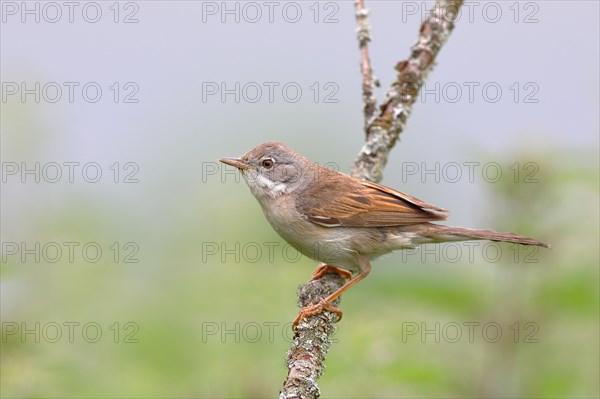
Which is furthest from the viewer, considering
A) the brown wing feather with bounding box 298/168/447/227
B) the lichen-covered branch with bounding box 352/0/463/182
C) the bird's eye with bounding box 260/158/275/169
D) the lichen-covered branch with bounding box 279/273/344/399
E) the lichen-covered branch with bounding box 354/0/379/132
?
the bird's eye with bounding box 260/158/275/169

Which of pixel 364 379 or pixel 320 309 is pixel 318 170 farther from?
pixel 364 379

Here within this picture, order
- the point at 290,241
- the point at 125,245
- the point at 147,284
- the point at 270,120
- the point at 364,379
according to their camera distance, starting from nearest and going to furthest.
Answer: the point at 364,379 → the point at 147,284 → the point at 125,245 → the point at 290,241 → the point at 270,120

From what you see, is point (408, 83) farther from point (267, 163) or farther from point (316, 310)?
point (316, 310)

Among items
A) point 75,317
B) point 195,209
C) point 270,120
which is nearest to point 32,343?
point 75,317

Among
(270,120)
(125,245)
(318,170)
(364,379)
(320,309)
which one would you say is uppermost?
(270,120)

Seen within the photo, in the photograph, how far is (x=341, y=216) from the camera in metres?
5.61

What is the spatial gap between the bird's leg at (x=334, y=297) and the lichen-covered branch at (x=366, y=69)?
1.01 meters

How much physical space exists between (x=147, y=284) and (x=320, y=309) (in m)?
1.10

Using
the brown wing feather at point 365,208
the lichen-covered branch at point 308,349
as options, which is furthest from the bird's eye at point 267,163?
the lichen-covered branch at point 308,349

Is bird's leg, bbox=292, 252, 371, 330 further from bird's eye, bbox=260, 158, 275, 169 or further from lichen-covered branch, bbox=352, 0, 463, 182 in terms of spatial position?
bird's eye, bbox=260, 158, 275, 169

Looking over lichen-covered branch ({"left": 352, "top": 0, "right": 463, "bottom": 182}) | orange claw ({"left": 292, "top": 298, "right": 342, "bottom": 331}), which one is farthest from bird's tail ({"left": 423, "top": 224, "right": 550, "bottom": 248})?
orange claw ({"left": 292, "top": 298, "right": 342, "bottom": 331})

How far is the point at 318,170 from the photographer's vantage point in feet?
19.5

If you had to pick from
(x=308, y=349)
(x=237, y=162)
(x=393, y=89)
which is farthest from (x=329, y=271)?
Answer: (x=308, y=349)

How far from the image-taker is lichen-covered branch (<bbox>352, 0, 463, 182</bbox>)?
541cm
